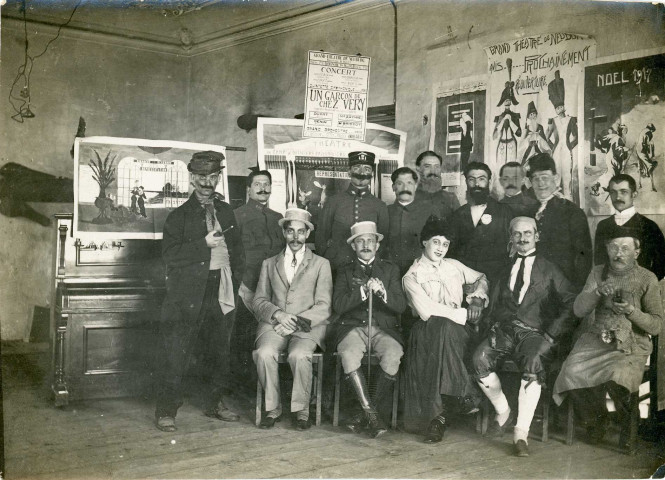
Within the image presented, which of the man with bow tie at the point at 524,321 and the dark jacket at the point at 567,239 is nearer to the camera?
the man with bow tie at the point at 524,321

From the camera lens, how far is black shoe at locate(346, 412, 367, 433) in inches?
153

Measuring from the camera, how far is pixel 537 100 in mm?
4379

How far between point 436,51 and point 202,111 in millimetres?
1848

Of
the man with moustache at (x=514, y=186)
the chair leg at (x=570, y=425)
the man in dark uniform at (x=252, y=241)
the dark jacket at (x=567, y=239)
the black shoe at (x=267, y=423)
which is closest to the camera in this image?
the chair leg at (x=570, y=425)

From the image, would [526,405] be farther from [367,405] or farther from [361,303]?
[361,303]

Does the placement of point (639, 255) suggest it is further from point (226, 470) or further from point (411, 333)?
point (226, 470)

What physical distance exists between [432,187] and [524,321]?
1234mm

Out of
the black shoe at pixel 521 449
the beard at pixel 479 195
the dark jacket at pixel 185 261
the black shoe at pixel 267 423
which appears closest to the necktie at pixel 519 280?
the beard at pixel 479 195

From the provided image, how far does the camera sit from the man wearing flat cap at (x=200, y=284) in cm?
412

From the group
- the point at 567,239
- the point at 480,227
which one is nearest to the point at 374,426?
the point at 480,227

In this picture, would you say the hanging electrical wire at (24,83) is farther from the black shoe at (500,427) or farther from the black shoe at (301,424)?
the black shoe at (500,427)

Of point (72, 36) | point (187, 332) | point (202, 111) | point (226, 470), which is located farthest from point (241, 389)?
point (72, 36)

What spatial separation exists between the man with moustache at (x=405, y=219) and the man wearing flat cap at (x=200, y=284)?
3.63 ft

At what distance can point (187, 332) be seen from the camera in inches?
163
